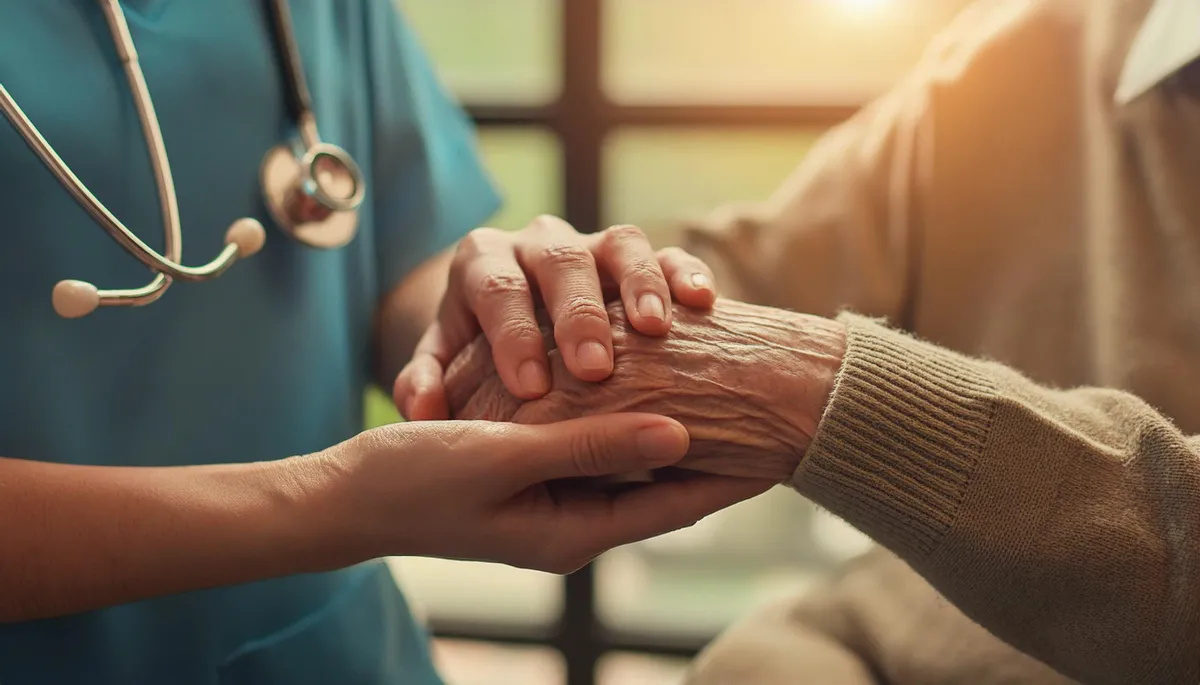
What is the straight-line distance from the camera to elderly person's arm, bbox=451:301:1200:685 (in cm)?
62

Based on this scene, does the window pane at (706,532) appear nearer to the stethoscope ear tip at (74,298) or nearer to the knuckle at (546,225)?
the knuckle at (546,225)

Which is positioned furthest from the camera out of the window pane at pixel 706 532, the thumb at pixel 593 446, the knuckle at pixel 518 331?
the window pane at pixel 706 532

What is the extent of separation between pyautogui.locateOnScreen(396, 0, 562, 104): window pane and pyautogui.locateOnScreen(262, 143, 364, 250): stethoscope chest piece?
630mm

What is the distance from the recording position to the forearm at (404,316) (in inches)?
38.1

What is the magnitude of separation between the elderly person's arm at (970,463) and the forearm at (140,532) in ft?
0.63

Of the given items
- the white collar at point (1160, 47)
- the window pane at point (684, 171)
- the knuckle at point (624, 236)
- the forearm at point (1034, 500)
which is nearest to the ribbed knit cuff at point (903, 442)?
the forearm at point (1034, 500)

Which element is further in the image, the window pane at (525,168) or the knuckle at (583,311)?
the window pane at (525,168)

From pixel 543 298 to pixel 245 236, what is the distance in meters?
0.25

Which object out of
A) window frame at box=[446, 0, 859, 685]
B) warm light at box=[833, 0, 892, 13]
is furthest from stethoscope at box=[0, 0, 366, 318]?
warm light at box=[833, 0, 892, 13]

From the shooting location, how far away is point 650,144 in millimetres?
1426

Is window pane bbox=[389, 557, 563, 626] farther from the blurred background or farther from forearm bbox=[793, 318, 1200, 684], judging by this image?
forearm bbox=[793, 318, 1200, 684]

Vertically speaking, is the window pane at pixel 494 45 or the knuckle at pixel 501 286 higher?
the window pane at pixel 494 45

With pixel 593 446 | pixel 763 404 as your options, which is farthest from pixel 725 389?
pixel 593 446

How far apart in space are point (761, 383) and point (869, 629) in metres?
0.35
